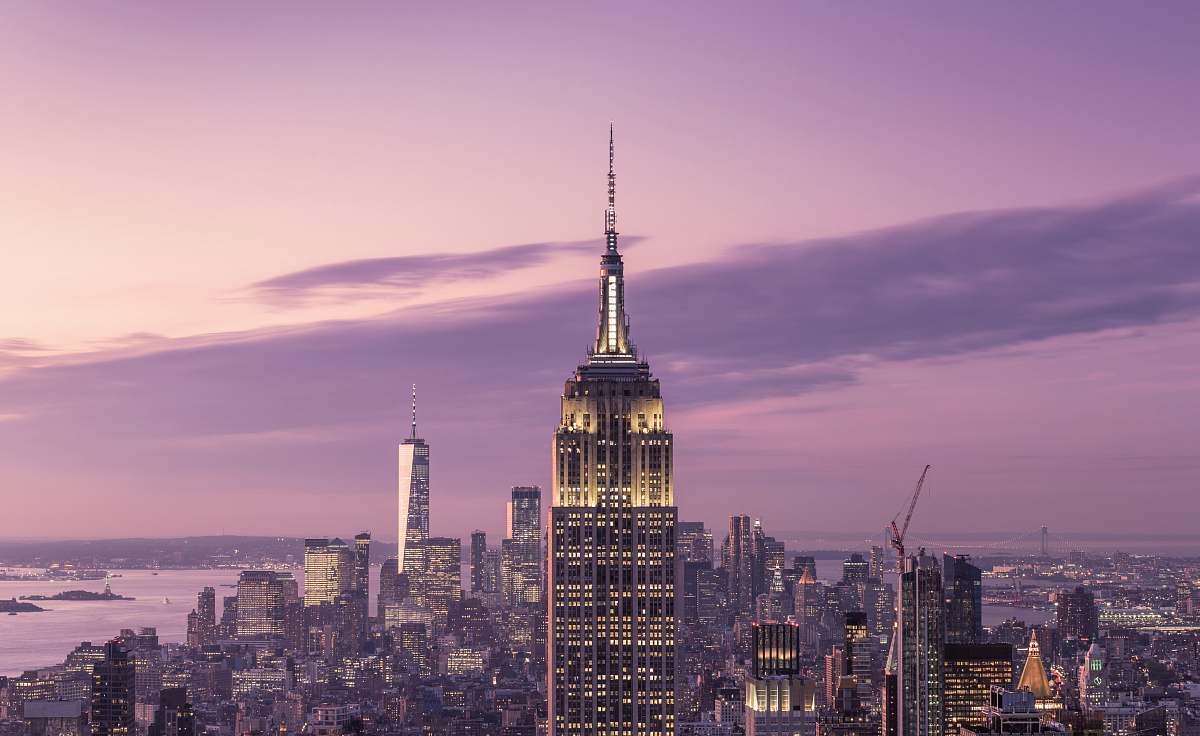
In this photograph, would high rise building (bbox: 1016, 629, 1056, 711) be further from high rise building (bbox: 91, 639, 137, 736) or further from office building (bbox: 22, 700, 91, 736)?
office building (bbox: 22, 700, 91, 736)

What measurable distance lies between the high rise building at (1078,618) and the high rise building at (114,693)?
285 feet

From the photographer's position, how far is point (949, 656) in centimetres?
12962

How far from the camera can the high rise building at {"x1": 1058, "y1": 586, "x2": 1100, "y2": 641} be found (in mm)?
185750

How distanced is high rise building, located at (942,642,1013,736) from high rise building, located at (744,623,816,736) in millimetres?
11187

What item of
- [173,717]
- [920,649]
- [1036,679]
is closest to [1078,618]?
[1036,679]

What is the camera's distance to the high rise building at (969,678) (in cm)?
11969

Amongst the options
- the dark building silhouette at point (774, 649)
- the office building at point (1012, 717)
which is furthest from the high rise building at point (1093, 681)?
the office building at point (1012, 717)

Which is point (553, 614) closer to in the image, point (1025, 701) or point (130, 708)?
point (1025, 701)

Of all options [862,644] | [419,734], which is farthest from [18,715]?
[862,644]

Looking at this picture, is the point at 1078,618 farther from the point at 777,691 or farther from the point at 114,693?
the point at 114,693

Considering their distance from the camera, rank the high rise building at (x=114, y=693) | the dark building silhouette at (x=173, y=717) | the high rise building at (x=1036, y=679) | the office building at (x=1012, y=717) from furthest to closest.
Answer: the dark building silhouette at (x=173, y=717)
the high rise building at (x=114, y=693)
the high rise building at (x=1036, y=679)
the office building at (x=1012, y=717)

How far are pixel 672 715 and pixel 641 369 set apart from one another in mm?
13255

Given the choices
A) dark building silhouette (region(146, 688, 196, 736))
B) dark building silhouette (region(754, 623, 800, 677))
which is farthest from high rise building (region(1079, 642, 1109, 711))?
dark building silhouette (region(146, 688, 196, 736))

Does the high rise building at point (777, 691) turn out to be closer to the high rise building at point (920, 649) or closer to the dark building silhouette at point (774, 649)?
the dark building silhouette at point (774, 649)
